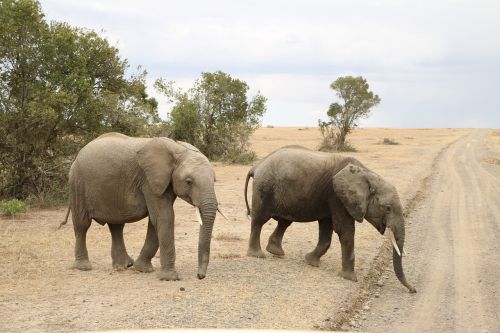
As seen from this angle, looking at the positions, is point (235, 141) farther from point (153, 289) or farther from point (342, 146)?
point (153, 289)

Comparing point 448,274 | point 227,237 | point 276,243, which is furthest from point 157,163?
point 448,274

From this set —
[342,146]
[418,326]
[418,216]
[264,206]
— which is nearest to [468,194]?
[418,216]

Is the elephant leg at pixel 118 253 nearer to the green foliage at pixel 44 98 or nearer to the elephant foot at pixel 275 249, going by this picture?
the elephant foot at pixel 275 249

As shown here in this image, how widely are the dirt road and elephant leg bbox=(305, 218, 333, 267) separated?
1154mm

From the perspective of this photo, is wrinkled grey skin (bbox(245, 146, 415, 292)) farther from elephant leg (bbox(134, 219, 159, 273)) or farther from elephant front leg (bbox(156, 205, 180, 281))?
elephant front leg (bbox(156, 205, 180, 281))

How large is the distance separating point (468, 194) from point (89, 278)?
16213 millimetres

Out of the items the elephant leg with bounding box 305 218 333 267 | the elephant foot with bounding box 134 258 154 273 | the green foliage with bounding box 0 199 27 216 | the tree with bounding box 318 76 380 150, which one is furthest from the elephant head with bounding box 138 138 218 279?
the tree with bounding box 318 76 380 150

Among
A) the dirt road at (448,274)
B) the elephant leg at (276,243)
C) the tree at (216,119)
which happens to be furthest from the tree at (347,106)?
the elephant leg at (276,243)

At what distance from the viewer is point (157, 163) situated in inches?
404

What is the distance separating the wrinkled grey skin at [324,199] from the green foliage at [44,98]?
7.55 metres

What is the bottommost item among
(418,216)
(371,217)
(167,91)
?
(418,216)

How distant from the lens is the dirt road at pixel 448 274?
29.6ft

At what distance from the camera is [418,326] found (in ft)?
28.8

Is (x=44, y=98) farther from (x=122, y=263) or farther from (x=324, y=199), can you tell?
(x=324, y=199)
